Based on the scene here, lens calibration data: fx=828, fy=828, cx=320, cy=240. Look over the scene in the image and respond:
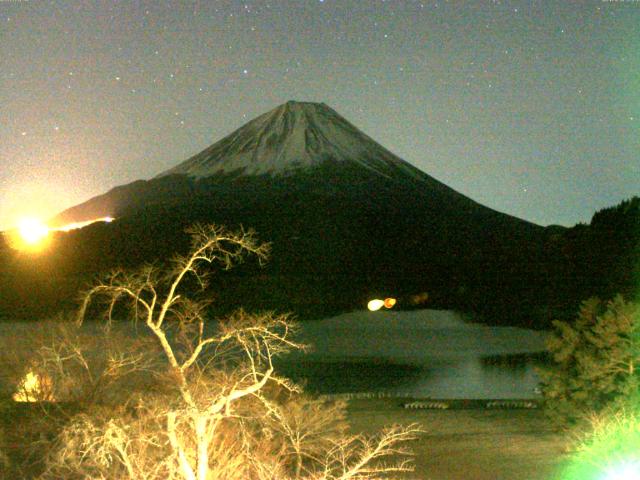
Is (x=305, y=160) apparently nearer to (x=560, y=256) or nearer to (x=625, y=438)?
(x=560, y=256)

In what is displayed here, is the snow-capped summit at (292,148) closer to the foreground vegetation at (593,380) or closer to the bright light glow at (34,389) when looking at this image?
the foreground vegetation at (593,380)

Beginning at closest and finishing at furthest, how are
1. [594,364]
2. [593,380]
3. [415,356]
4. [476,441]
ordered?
[594,364] → [593,380] → [476,441] → [415,356]

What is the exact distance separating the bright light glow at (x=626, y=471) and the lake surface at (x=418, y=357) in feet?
48.0

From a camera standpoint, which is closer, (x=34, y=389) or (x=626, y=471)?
(x=626, y=471)

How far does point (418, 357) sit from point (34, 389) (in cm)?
3000

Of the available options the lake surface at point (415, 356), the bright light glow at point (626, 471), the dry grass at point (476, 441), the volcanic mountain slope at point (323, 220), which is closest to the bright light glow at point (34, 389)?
the lake surface at point (415, 356)

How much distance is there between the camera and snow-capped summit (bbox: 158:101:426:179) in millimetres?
106750

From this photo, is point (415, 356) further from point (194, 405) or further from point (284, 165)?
point (284, 165)

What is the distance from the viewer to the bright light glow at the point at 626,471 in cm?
1016

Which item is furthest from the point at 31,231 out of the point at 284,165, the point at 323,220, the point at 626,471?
the point at 284,165

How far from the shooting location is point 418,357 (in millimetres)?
42062

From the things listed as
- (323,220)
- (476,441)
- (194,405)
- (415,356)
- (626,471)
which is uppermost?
(323,220)

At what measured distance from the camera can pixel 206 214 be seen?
88.9 m

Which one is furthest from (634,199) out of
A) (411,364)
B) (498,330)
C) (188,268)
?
(188,268)
